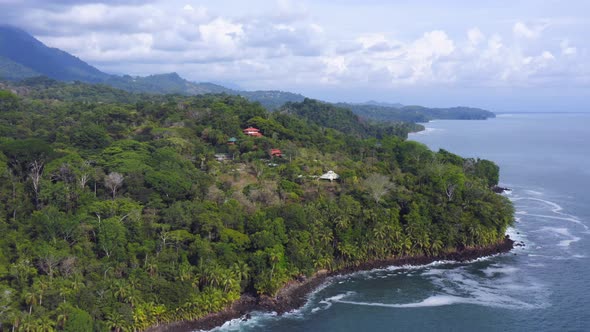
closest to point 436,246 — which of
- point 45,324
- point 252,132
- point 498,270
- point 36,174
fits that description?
point 498,270

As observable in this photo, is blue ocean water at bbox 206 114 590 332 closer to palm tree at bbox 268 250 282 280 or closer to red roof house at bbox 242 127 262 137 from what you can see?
palm tree at bbox 268 250 282 280

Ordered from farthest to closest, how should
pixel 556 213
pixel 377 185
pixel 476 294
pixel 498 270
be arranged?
pixel 556 213 → pixel 377 185 → pixel 498 270 → pixel 476 294

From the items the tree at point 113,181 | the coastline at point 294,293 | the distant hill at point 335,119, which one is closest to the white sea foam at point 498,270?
the coastline at point 294,293

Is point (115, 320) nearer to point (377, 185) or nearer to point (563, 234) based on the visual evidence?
point (377, 185)

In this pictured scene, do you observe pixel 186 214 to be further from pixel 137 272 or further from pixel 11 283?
pixel 11 283

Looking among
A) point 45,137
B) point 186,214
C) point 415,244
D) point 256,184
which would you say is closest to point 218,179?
point 256,184

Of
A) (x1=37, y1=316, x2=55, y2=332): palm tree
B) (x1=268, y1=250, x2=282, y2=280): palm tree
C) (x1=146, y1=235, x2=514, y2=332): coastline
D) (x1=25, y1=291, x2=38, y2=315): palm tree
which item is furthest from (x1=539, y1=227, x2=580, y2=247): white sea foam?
(x1=25, y1=291, x2=38, y2=315): palm tree
